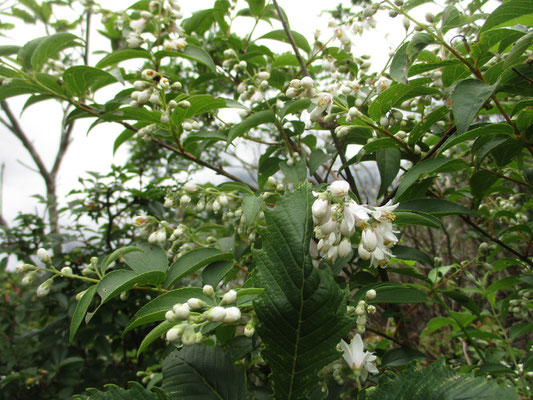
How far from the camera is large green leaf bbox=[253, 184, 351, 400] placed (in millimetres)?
716

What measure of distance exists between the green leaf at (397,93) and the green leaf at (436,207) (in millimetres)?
285

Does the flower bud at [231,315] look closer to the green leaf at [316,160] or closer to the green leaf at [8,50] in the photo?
the green leaf at [316,160]

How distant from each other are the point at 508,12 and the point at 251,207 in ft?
2.66

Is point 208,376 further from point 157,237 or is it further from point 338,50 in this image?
point 338,50

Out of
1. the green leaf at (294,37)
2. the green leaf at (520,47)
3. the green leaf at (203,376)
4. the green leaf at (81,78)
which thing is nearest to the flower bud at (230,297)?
the green leaf at (203,376)

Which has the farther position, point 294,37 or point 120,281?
point 294,37

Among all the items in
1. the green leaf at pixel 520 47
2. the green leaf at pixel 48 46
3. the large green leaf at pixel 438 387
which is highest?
the green leaf at pixel 48 46

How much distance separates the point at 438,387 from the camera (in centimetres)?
A: 78

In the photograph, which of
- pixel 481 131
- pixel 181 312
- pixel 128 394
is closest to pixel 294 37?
pixel 481 131

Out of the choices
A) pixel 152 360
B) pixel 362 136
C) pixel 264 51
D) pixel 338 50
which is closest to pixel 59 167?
Result: pixel 152 360

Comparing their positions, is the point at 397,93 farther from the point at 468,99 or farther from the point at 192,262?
the point at 192,262

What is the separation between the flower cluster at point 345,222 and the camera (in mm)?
849

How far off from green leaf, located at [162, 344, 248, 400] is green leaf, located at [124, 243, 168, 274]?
10.5 inches

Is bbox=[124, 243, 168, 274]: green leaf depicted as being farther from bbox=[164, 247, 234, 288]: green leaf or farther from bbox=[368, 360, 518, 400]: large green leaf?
bbox=[368, 360, 518, 400]: large green leaf
